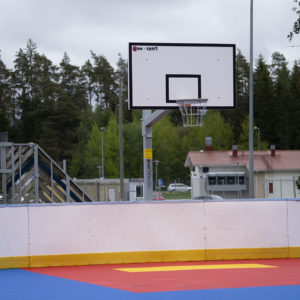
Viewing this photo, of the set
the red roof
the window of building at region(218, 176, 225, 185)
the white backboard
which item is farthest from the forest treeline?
the white backboard

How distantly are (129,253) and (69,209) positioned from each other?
1.59 metres

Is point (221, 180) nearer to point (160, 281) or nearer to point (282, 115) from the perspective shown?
point (160, 281)

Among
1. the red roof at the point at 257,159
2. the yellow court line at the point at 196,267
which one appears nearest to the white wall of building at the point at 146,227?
the yellow court line at the point at 196,267

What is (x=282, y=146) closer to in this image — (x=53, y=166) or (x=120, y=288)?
(x=53, y=166)

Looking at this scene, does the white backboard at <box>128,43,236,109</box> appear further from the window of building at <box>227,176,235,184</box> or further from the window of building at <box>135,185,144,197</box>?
the window of building at <box>227,176,235,184</box>

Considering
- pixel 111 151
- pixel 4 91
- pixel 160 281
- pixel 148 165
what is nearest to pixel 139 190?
pixel 148 165

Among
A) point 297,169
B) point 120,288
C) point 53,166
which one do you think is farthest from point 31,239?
point 297,169

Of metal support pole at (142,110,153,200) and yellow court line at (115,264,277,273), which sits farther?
metal support pole at (142,110,153,200)

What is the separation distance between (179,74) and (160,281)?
27.1ft

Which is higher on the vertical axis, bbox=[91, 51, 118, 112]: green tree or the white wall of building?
bbox=[91, 51, 118, 112]: green tree

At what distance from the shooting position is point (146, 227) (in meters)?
13.1

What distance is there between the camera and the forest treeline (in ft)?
297

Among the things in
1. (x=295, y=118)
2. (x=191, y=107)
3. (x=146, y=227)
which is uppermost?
(x=295, y=118)

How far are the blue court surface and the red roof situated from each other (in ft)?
127
